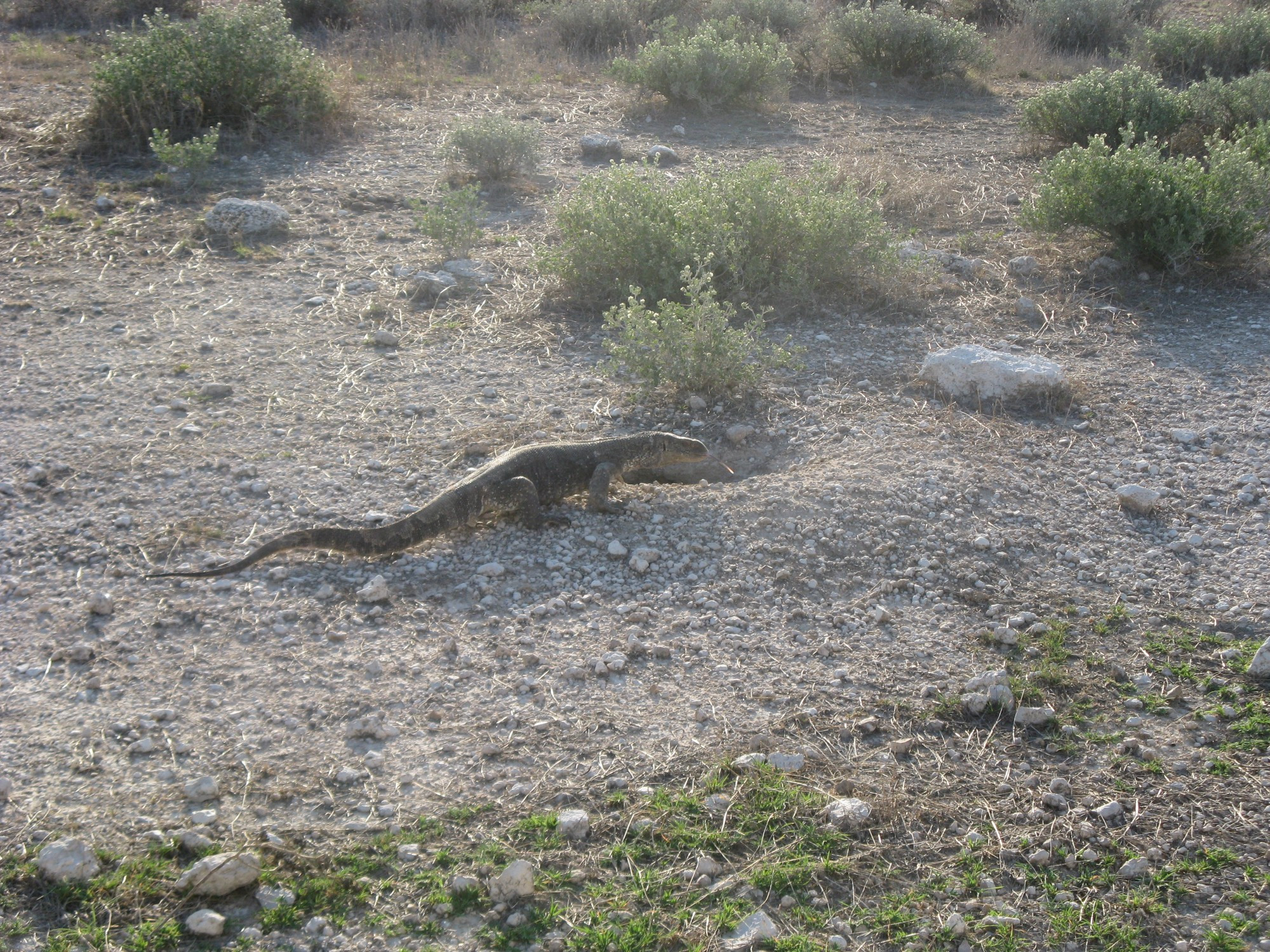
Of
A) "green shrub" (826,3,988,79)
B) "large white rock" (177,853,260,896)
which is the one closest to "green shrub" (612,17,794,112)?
"green shrub" (826,3,988,79)

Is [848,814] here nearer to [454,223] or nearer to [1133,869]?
[1133,869]

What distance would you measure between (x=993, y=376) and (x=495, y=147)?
5.46 metres

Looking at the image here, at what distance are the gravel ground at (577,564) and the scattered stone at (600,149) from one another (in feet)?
11.1

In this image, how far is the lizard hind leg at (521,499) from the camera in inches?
207

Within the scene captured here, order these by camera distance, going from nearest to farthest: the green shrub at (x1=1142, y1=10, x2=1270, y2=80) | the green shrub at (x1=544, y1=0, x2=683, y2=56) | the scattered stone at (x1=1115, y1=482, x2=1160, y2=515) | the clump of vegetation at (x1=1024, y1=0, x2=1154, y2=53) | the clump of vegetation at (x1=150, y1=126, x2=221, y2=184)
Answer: the scattered stone at (x1=1115, y1=482, x2=1160, y2=515), the clump of vegetation at (x1=150, y1=126, x2=221, y2=184), the green shrub at (x1=1142, y1=10, x2=1270, y2=80), the green shrub at (x1=544, y1=0, x2=683, y2=56), the clump of vegetation at (x1=1024, y1=0, x2=1154, y2=53)

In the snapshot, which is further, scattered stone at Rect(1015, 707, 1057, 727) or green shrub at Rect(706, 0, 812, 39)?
green shrub at Rect(706, 0, 812, 39)

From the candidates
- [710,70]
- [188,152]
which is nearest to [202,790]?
[188,152]

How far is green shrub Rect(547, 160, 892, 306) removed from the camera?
742 cm

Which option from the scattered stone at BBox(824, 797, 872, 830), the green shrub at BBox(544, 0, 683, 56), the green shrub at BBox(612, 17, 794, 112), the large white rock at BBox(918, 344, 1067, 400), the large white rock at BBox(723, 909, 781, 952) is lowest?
the large white rock at BBox(723, 909, 781, 952)

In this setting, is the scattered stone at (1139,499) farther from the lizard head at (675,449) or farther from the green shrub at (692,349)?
the lizard head at (675,449)

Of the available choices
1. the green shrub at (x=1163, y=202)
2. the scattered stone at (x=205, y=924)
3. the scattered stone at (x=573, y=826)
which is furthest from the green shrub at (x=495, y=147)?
the scattered stone at (x=205, y=924)

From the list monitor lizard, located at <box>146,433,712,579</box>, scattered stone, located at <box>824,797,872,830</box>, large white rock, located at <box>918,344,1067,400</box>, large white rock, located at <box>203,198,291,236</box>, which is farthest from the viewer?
large white rock, located at <box>203,198,291,236</box>

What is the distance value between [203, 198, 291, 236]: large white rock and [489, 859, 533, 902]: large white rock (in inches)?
267

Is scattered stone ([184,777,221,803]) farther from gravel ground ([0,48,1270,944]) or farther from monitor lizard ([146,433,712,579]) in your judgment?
monitor lizard ([146,433,712,579])
